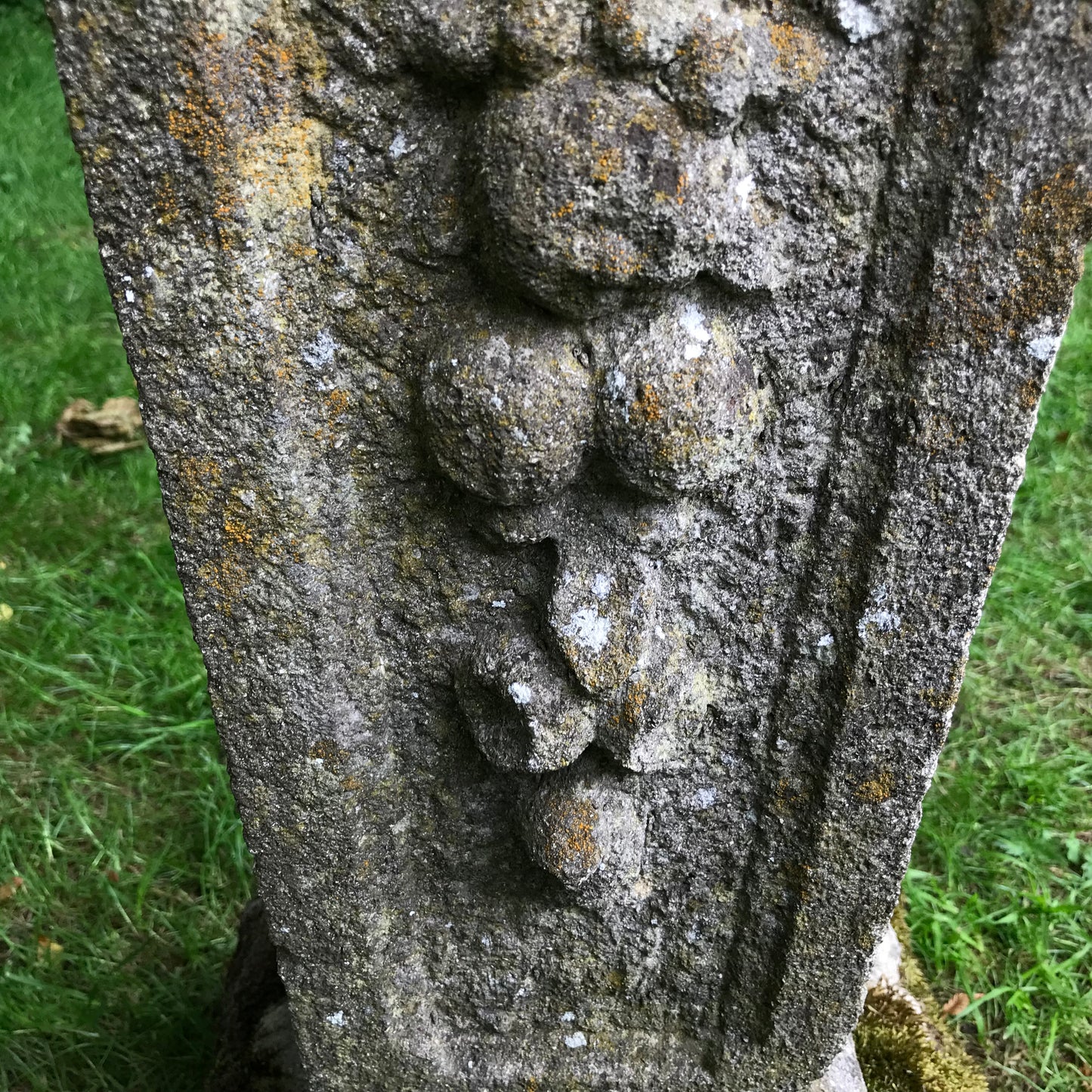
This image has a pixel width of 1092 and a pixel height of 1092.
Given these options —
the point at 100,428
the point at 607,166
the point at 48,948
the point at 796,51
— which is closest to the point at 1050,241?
the point at 796,51

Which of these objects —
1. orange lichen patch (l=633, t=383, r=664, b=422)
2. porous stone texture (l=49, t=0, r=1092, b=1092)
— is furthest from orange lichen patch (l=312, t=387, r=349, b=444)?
orange lichen patch (l=633, t=383, r=664, b=422)

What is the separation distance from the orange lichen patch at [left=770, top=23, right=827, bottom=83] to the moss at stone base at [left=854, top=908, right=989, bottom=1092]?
136cm

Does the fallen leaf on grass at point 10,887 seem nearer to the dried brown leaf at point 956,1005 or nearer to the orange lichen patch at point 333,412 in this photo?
the orange lichen patch at point 333,412

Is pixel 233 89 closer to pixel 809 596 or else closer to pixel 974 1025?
pixel 809 596

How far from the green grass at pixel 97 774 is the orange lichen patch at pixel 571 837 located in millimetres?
1016

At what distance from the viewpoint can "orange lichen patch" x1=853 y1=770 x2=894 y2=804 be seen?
1005 mm

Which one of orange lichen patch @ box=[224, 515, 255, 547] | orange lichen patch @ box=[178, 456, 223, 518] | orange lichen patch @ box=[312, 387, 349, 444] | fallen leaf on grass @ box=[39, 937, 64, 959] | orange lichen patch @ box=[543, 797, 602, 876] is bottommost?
fallen leaf on grass @ box=[39, 937, 64, 959]

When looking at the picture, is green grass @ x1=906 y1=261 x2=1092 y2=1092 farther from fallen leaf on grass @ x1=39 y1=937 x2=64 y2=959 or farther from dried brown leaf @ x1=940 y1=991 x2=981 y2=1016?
fallen leaf on grass @ x1=39 y1=937 x2=64 y2=959

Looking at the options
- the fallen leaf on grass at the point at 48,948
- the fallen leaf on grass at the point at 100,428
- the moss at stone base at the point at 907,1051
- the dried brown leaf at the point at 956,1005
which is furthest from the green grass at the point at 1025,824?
the fallen leaf on grass at the point at 100,428

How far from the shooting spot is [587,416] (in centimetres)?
85

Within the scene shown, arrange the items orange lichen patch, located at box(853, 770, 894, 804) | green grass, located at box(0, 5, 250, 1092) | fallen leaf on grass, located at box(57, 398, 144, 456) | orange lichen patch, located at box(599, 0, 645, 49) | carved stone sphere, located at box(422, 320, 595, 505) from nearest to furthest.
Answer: orange lichen patch, located at box(599, 0, 645, 49) → carved stone sphere, located at box(422, 320, 595, 505) → orange lichen patch, located at box(853, 770, 894, 804) → green grass, located at box(0, 5, 250, 1092) → fallen leaf on grass, located at box(57, 398, 144, 456)

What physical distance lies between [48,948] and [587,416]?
1564 millimetres

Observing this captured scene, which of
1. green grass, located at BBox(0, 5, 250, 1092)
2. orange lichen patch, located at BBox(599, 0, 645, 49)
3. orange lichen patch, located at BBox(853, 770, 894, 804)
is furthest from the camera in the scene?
green grass, located at BBox(0, 5, 250, 1092)

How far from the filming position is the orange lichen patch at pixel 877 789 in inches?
39.6
